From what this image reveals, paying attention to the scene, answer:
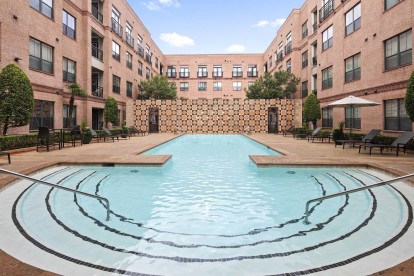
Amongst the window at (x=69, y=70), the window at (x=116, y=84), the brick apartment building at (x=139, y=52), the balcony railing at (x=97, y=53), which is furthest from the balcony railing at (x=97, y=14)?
the window at (x=69, y=70)

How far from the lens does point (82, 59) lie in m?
20.9

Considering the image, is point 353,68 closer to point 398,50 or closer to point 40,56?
point 398,50

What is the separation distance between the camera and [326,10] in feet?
76.2

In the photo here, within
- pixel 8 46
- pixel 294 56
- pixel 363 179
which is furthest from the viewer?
pixel 294 56

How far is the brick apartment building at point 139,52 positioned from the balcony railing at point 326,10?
103 millimetres

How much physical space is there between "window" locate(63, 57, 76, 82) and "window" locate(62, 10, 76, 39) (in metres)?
1.75

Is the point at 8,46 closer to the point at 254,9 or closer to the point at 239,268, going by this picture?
the point at 239,268

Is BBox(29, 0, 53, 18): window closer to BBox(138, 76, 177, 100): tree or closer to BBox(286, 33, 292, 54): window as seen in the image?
BBox(138, 76, 177, 100): tree

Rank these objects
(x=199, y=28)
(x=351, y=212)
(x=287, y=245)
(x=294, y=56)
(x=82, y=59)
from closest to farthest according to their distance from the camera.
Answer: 1. (x=287, y=245)
2. (x=351, y=212)
3. (x=82, y=59)
4. (x=294, y=56)
5. (x=199, y=28)

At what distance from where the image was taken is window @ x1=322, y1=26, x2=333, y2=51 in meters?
22.3

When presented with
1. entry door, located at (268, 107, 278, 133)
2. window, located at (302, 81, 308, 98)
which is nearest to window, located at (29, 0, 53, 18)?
entry door, located at (268, 107, 278, 133)

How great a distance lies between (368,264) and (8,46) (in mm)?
15800

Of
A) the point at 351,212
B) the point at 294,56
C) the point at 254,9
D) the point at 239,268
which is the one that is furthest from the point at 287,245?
the point at 254,9

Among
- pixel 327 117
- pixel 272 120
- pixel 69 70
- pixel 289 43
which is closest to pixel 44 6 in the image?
pixel 69 70
